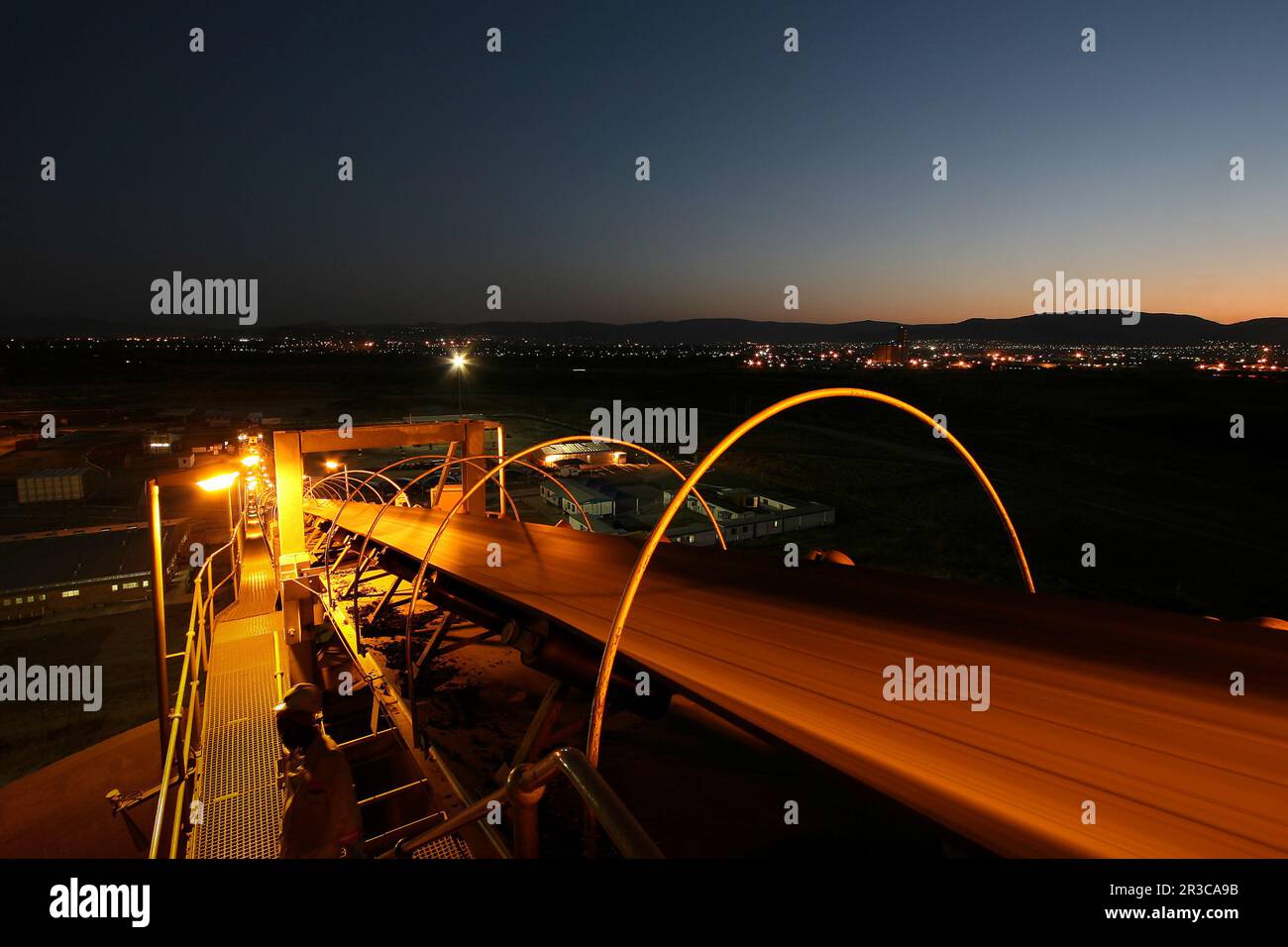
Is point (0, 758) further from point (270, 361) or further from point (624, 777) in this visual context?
point (270, 361)

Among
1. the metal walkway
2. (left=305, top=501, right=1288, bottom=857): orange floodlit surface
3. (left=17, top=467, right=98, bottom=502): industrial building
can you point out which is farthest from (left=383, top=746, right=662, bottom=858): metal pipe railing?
(left=17, top=467, right=98, bottom=502): industrial building

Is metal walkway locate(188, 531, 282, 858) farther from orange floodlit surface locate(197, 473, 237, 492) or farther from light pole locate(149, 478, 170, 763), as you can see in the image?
orange floodlit surface locate(197, 473, 237, 492)

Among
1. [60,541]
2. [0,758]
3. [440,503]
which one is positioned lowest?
[0,758]

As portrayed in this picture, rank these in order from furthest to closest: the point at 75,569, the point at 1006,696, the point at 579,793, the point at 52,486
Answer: the point at 52,486, the point at 75,569, the point at 1006,696, the point at 579,793

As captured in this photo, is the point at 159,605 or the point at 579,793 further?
the point at 159,605

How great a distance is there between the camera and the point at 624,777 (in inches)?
228

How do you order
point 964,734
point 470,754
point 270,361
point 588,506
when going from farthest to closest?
1. point 270,361
2. point 588,506
3. point 470,754
4. point 964,734

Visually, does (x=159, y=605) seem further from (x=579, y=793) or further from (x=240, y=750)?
(x=579, y=793)

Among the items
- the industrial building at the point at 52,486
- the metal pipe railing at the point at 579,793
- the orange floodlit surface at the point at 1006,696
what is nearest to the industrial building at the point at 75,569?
the industrial building at the point at 52,486

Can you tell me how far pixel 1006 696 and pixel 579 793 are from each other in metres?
1.42

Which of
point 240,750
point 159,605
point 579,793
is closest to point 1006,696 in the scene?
point 579,793

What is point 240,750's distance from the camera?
5.50m

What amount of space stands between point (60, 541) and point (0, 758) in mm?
14180
